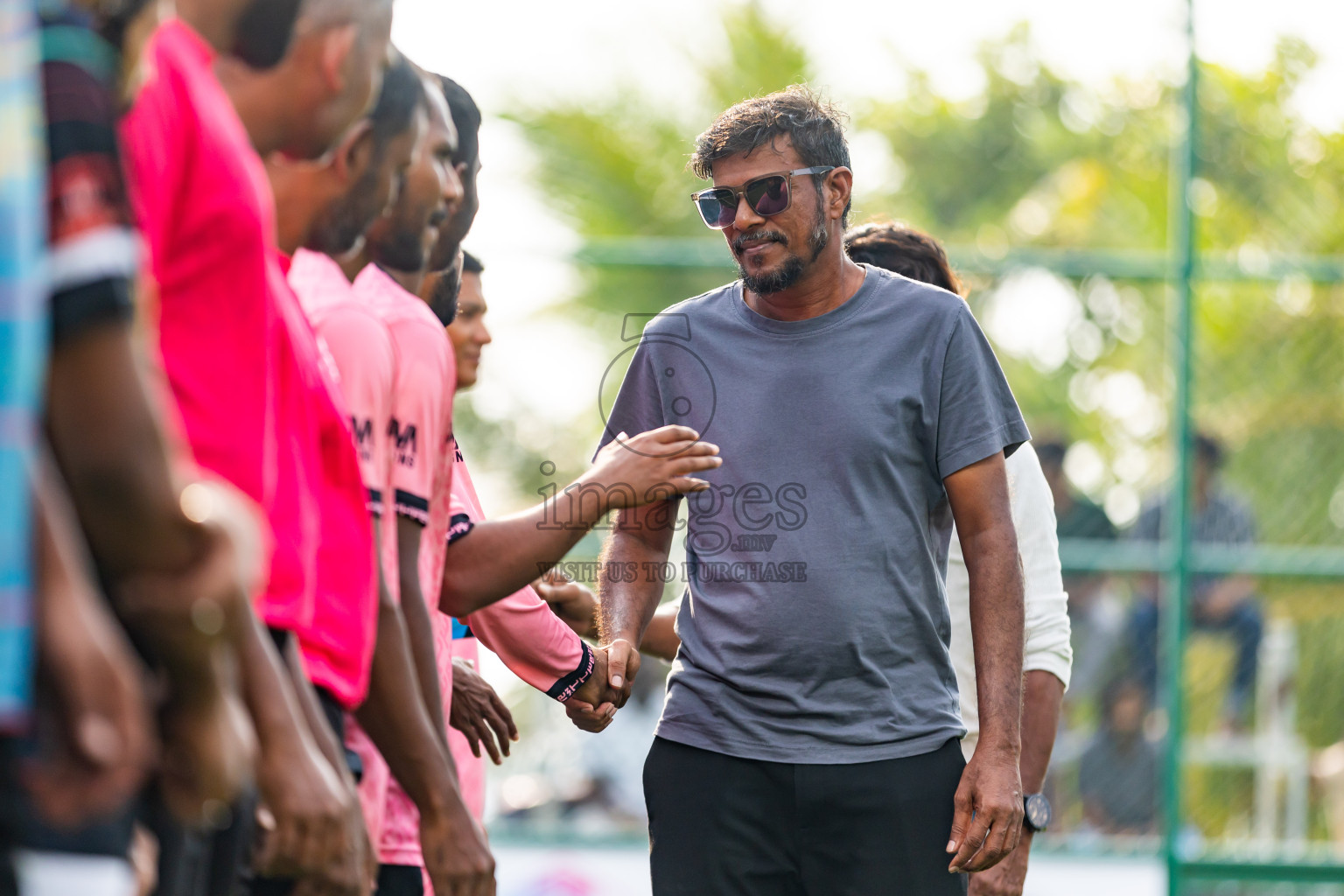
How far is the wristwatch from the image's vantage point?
3.77 meters

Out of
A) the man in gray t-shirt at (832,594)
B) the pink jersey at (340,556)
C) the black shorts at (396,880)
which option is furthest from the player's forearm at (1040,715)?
the pink jersey at (340,556)

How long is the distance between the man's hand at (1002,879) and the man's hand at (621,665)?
96 centimetres

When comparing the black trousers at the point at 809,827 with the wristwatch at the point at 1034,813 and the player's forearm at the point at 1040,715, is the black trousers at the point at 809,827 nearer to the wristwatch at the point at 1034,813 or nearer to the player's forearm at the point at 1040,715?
the wristwatch at the point at 1034,813

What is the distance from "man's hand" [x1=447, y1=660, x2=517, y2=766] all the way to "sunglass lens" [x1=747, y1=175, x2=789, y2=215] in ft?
4.27

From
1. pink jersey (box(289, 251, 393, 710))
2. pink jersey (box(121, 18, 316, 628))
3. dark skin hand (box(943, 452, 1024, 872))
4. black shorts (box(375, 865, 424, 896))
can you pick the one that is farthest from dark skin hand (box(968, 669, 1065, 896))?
pink jersey (box(121, 18, 316, 628))

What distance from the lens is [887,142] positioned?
54.2ft

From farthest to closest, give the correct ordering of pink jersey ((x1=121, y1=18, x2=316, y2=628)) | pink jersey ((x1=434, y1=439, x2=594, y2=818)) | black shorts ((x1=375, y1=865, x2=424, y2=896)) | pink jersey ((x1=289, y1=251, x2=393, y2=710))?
pink jersey ((x1=434, y1=439, x2=594, y2=818)) → black shorts ((x1=375, y1=865, x2=424, y2=896)) → pink jersey ((x1=289, y1=251, x2=393, y2=710)) → pink jersey ((x1=121, y1=18, x2=316, y2=628))

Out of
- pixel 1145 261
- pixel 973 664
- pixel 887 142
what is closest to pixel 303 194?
pixel 973 664

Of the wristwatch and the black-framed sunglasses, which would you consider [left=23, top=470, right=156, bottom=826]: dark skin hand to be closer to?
the black-framed sunglasses

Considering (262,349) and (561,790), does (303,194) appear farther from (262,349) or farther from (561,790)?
(561,790)

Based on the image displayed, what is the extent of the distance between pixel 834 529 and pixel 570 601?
105 cm

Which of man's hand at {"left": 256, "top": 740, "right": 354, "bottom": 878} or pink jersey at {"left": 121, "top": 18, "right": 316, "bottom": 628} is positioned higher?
pink jersey at {"left": 121, "top": 18, "right": 316, "bottom": 628}

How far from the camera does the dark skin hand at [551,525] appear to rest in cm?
303

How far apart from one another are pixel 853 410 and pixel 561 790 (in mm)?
3847
